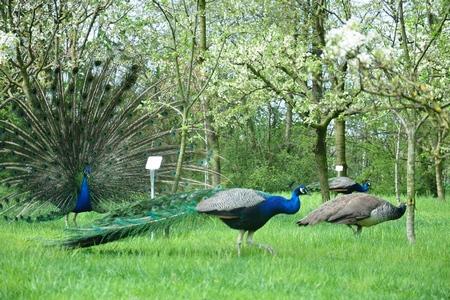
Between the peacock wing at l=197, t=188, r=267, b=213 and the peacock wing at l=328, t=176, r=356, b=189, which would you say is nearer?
the peacock wing at l=197, t=188, r=267, b=213

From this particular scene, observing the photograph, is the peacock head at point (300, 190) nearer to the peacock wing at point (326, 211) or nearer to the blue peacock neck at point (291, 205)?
the blue peacock neck at point (291, 205)

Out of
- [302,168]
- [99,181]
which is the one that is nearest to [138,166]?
[99,181]

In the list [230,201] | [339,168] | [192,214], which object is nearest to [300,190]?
[230,201]

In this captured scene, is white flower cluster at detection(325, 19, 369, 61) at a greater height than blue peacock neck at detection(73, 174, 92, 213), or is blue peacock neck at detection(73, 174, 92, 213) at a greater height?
white flower cluster at detection(325, 19, 369, 61)

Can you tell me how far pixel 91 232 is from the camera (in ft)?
34.6

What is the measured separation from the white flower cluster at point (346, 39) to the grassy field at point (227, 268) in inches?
105

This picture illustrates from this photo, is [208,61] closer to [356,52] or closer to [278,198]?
[278,198]

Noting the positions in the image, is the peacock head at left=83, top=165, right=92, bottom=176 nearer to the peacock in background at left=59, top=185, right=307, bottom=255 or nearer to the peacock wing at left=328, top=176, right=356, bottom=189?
the peacock in background at left=59, top=185, right=307, bottom=255

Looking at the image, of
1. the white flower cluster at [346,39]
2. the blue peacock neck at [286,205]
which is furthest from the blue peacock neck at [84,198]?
the white flower cluster at [346,39]

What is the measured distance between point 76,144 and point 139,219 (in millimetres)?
5079

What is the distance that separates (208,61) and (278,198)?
272 inches

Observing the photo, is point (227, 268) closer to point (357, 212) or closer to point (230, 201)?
point (230, 201)

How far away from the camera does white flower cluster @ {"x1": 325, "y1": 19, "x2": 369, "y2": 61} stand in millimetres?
6375

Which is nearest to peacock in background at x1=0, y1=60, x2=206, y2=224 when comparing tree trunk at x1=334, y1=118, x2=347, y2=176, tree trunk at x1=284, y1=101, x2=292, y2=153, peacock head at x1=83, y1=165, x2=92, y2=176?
peacock head at x1=83, y1=165, x2=92, y2=176
